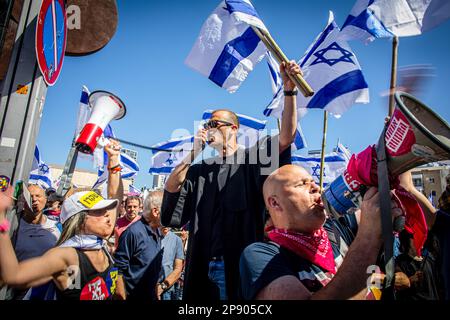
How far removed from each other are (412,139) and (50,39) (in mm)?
2078

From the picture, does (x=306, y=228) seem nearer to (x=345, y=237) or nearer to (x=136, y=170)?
(x=345, y=237)

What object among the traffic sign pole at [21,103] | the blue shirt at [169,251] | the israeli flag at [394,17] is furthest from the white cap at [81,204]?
the israeli flag at [394,17]

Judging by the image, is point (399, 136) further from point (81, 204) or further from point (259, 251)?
point (81, 204)

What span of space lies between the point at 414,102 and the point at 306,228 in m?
0.82

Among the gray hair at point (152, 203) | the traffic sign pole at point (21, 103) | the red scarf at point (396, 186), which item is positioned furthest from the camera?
the gray hair at point (152, 203)

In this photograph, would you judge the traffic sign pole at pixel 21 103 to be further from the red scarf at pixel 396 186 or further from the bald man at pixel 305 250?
the red scarf at pixel 396 186

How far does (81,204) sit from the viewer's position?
96.6 inches

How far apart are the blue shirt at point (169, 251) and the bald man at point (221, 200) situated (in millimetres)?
2465

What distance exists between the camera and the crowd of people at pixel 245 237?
4.12 ft

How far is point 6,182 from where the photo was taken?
1.82 metres

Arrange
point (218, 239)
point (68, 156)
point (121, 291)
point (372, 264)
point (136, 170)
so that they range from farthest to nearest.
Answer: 1. point (136, 170)
2. point (121, 291)
3. point (68, 156)
4. point (218, 239)
5. point (372, 264)

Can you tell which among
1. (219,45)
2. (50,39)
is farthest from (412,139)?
(219,45)

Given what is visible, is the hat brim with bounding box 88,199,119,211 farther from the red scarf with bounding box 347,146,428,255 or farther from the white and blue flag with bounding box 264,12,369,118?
the white and blue flag with bounding box 264,12,369,118
